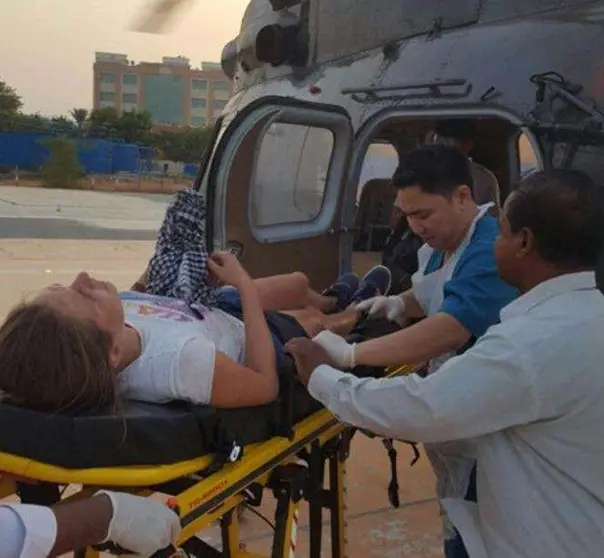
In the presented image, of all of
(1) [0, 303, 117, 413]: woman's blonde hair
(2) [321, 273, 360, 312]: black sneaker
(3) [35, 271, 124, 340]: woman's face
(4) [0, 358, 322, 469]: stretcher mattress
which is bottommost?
(4) [0, 358, 322, 469]: stretcher mattress

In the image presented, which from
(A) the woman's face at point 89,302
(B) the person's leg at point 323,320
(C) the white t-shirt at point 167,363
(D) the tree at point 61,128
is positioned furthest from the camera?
(D) the tree at point 61,128

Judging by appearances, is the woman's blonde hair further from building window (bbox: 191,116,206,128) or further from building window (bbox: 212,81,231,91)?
building window (bbox: 191,116,206,128)

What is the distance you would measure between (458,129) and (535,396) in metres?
3.01

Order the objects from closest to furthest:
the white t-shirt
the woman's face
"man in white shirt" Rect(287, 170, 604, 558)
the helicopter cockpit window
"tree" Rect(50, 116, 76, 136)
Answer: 1. "man in white shirt" Rect(287, 170, 604, 558)
2. the woman's face
3. the white t-shirt
4. the helicopter cockpit window
5. "tree" Rect(50, 116, 76, 136)

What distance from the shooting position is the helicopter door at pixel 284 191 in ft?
14.2

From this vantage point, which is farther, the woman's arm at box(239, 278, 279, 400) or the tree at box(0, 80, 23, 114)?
the tree at box(0, 80, 23, 114)

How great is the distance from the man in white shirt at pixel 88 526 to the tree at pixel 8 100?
4806cm

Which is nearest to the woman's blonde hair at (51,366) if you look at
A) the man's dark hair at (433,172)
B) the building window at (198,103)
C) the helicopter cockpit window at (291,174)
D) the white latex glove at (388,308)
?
the man's dark hair at (433,172)

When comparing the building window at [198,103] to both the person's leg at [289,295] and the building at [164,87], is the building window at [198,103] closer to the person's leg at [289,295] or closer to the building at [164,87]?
the building at [164,87]

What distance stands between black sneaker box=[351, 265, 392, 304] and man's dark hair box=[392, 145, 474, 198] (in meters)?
0.82

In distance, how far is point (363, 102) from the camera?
14.6 ft

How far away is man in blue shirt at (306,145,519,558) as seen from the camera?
237 cm

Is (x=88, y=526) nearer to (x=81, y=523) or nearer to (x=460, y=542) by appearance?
(x=81, y=523)

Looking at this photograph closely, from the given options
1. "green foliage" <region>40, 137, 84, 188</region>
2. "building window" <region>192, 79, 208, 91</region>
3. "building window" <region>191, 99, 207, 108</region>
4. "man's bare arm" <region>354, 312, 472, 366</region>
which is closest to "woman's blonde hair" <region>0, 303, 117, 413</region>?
"man's bare arm" <region>354, 312, 472, 366</region>
